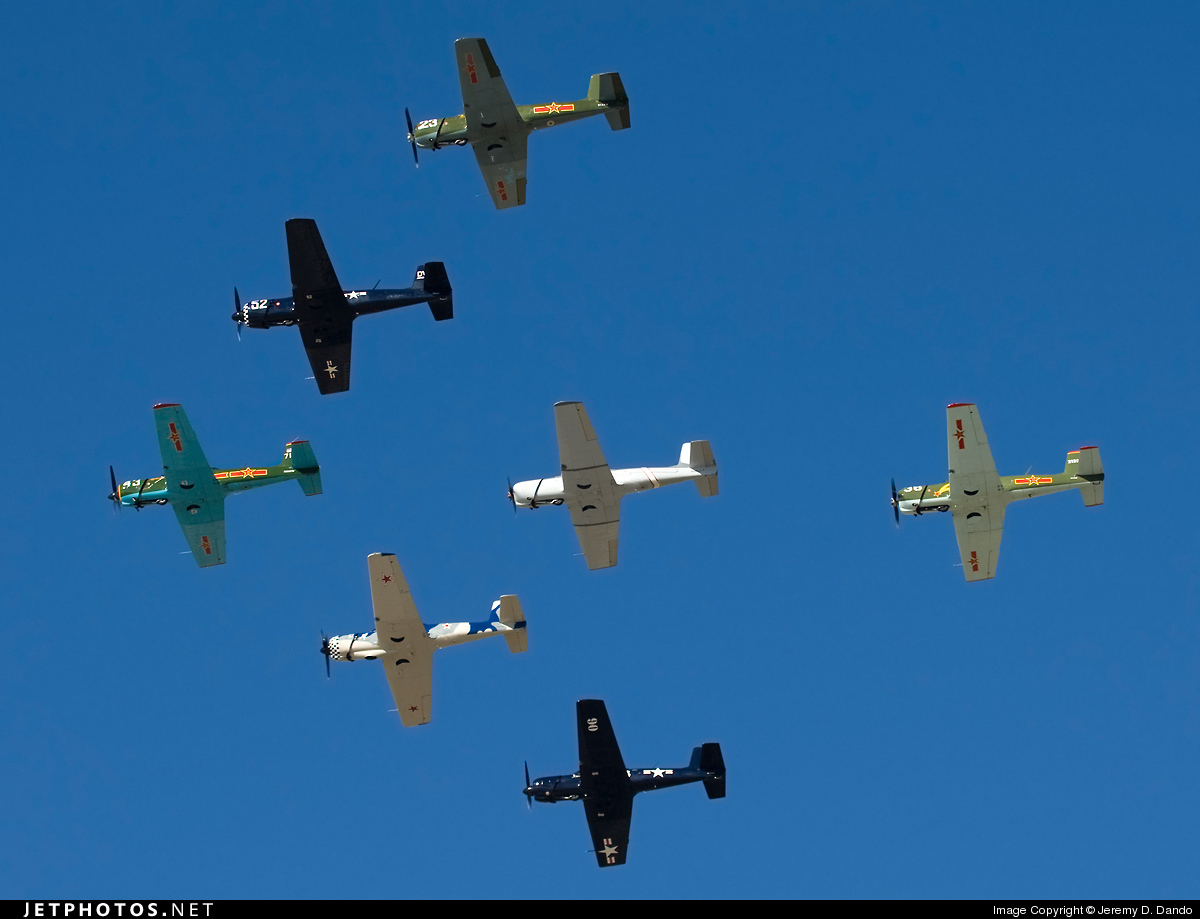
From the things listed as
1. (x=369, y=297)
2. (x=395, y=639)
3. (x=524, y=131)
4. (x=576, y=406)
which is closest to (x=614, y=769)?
(x=395, y=639)

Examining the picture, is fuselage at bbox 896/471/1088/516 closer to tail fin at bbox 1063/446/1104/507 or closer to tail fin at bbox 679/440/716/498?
tail fin at bbox 1063/446/1104/507

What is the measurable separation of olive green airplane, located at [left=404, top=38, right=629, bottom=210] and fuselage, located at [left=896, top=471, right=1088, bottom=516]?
1753 cm

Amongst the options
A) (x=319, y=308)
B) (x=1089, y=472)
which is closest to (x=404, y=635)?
(x=319, y=308)

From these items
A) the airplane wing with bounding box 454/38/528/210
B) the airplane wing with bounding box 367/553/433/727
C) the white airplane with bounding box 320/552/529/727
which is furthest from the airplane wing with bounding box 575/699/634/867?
the airplane wing with bounding box 454/38/528/210

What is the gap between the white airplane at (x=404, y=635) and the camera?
65.9 m

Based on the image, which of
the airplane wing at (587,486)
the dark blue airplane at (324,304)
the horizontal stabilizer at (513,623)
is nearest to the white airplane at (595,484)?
the airplane wing at (587,486)

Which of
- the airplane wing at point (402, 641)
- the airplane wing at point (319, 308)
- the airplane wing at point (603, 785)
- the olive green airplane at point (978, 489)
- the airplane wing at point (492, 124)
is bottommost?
the airplane wing at point (603, 785)

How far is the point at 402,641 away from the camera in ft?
220

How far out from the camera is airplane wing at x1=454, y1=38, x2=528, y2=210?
6575 centimetres

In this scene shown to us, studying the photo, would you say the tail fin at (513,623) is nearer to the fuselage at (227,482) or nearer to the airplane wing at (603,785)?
the airplane wing at (603,785)

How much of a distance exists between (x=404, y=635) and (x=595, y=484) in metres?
9.71

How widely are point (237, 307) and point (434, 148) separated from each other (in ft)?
31.7

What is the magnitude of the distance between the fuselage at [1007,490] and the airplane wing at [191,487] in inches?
1014

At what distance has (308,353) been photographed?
6812 cm
